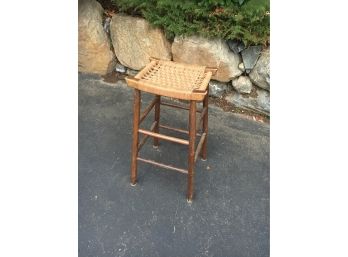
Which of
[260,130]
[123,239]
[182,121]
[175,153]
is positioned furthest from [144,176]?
[260,130]

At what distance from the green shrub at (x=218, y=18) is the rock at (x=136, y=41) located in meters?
0.17

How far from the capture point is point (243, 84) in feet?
10.3

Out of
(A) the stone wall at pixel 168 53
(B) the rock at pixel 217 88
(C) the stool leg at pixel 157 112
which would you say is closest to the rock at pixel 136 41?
(A) the stone wall at pixel 168 53

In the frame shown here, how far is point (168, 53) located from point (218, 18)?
1.85 ft

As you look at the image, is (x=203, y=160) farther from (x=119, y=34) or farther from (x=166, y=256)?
(x=119, y=34)

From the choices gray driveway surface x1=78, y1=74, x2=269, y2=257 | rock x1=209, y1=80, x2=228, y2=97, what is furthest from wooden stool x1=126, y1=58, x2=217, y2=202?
rock x1=209, y1=80, x2=228, y2=97

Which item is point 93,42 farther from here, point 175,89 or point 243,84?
point 175,89

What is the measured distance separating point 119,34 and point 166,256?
220cm

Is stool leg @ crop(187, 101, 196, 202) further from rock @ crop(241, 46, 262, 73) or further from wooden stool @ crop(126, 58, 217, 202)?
rock @ crop(241, 46, 262, 73)

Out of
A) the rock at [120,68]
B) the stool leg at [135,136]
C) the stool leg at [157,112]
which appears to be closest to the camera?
the stool leg at [135,136]

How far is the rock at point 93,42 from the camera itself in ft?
11.3

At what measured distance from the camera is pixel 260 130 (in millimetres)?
2957

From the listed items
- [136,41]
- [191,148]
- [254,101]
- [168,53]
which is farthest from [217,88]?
[191,148]

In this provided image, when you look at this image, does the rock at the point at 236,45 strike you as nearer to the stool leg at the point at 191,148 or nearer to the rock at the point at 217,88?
the rock at the point at 217,88
